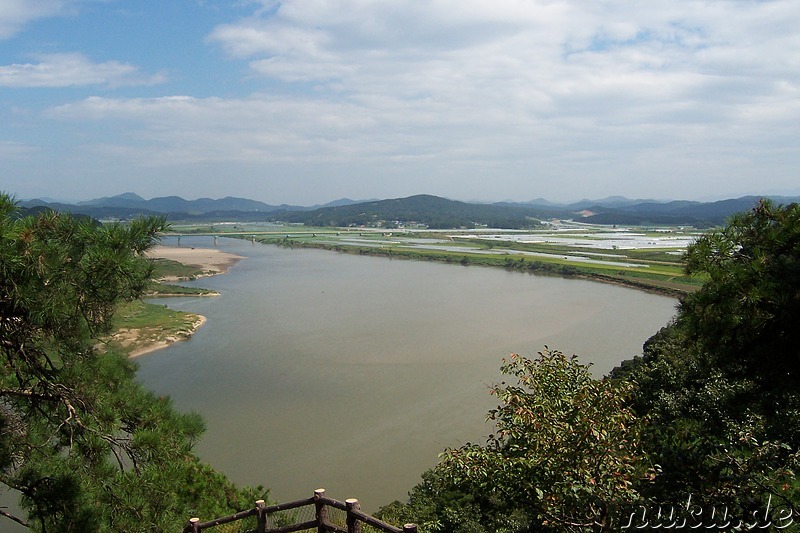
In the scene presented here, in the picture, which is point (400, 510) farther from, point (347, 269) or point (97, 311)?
point (347, 269)

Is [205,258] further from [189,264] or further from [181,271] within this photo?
[181,271]

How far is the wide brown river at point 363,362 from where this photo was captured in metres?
6.82

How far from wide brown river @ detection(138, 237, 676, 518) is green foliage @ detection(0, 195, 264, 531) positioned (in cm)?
413

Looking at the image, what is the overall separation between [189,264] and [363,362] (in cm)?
2054

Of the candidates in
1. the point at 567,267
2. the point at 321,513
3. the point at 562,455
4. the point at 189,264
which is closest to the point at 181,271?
the point at 189,264

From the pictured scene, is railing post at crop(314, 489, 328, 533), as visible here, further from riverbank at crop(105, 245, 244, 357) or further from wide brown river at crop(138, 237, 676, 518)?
riverbank at crop(105, 245, 244, 357)

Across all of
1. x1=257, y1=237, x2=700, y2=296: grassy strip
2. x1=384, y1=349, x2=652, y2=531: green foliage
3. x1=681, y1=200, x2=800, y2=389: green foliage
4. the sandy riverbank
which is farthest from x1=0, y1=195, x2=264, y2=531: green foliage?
the sandy riverbank

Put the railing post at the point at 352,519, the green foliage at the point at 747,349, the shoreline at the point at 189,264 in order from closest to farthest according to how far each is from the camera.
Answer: the green foliage at the point at 747,349, the railing post at the point at 352,519, the shoreline at the point at 189,264

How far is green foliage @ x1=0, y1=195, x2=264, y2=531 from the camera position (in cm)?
189

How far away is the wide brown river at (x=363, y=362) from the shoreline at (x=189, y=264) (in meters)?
0.36

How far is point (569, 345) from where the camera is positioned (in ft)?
40.0

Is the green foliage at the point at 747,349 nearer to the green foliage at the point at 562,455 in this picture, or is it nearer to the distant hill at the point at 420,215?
the green foliage at the point at 562,455

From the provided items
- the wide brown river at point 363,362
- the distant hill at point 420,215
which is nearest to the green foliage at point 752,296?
the wide brown river at point 363,362

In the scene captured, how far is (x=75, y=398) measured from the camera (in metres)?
2.06
